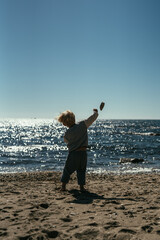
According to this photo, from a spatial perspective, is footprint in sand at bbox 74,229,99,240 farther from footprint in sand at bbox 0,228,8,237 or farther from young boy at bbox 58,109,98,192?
young boy at bbox 58,109,98,192

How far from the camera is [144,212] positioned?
4.52 m

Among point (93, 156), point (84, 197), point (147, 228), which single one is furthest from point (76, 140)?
point (93, 156)

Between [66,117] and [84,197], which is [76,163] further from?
[66,117]

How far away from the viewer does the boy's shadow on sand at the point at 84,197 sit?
5.48m

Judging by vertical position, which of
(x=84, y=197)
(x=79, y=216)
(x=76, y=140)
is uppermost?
(x=76, y=140)

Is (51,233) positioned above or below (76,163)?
below

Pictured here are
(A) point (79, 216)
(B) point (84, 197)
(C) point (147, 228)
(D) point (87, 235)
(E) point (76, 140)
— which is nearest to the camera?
(D) point (87, 235)

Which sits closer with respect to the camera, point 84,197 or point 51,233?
point 51,233

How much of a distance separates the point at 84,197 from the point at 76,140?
142cm

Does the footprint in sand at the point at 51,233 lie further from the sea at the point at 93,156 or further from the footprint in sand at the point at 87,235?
the sea at the point at 93,156

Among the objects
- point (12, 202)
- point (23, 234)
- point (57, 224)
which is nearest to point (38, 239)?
point (23, 234)

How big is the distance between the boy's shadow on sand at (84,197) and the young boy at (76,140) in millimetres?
329

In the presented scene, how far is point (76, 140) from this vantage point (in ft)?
20.0

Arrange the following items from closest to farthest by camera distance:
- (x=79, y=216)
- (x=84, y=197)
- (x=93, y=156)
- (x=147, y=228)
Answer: (x=147, y=228) < (x=79, y=216) < (x=84, y=197) < (x=93, y=156)
